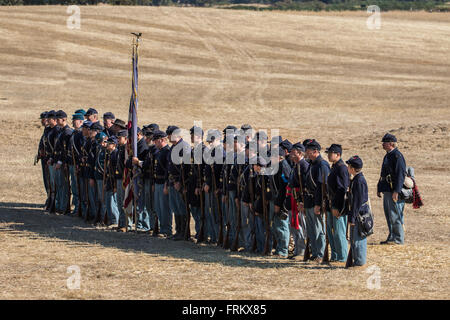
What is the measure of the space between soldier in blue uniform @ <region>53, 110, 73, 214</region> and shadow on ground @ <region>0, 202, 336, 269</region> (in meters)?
0.47

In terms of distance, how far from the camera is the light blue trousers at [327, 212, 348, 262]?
1313 cm

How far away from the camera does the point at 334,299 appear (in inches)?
420

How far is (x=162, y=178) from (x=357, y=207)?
4.72m

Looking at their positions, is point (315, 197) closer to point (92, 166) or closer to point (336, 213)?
point (336, 213)

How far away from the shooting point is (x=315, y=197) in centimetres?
1325

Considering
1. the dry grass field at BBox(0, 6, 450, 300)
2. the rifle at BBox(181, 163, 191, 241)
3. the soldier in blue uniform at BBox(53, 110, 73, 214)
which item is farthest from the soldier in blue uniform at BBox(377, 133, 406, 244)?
the soldier in blue uniform at BBox(53, 110, 73, 214)

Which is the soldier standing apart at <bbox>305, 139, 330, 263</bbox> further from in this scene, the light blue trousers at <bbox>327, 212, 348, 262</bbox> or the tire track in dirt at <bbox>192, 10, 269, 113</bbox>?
the tire track in dirt at <bbox>192, 10, 269, 113</bbox>

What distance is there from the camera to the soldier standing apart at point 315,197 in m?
13.2

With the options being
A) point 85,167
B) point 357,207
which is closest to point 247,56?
point 85,167

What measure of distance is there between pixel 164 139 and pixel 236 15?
5313 centimetres

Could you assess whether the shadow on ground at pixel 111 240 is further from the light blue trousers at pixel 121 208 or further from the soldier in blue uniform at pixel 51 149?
the soldier in blue uniform at pixel 51 149

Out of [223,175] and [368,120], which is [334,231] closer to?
[223,175]

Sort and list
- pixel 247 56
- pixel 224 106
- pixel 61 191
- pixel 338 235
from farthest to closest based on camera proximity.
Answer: pixel 247 56 < pixel 224 106 < pixel 61 191 < pixel 338 235

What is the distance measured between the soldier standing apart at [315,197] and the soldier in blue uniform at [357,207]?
61cm
